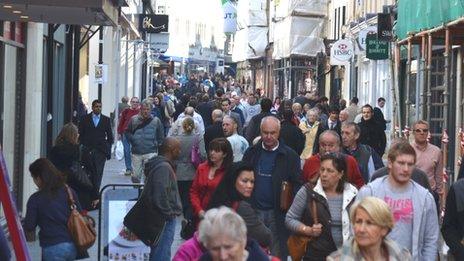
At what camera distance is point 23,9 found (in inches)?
507

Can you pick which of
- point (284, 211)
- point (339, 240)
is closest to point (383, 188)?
point (339, 240)

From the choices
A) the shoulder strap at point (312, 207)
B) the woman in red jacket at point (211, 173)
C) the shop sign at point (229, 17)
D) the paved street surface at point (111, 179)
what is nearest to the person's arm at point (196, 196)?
the woman in red jacket at point (211, 173)

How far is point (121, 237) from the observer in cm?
1254

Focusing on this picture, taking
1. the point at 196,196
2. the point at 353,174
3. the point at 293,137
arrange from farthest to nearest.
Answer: the point at 293,137
the point at 196,196
the point at 353,174

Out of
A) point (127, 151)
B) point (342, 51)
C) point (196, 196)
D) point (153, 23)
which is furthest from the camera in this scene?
point (153, 23)

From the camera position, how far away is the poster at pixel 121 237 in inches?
492

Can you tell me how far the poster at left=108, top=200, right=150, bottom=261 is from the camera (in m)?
12.5

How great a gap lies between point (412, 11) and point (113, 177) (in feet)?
27.9

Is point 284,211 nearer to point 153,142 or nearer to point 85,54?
point 153,142

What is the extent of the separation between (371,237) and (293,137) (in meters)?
10.9

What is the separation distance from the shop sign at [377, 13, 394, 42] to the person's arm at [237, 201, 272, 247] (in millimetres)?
21249

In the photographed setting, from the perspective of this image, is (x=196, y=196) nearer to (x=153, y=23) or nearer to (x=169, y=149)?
(x=169, y=149)

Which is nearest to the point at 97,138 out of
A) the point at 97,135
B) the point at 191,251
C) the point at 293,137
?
the point at 97,135

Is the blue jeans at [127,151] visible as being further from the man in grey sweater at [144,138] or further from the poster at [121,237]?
the poster at [121,237]
